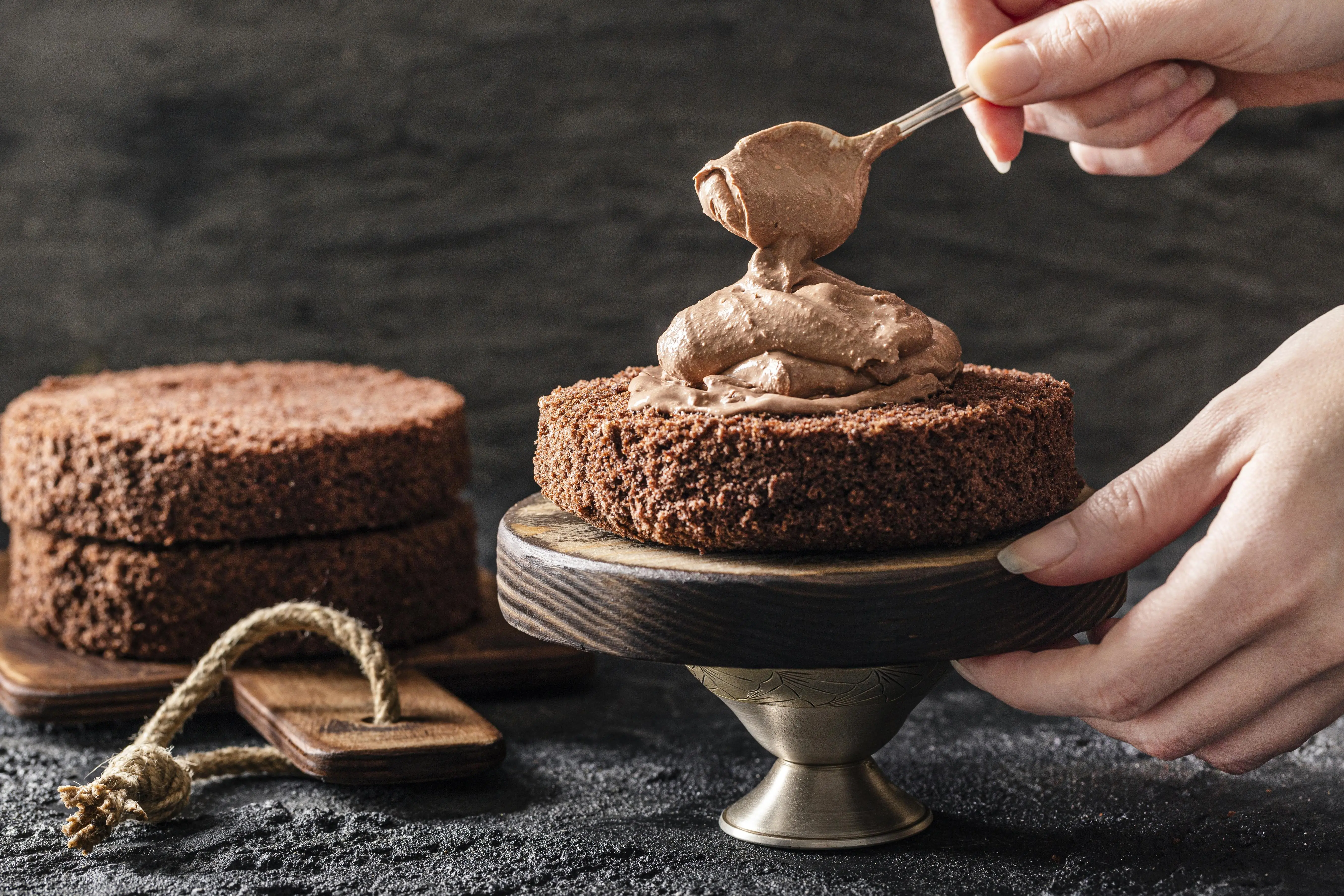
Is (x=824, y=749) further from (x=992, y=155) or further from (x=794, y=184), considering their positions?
(x=992, y=155)

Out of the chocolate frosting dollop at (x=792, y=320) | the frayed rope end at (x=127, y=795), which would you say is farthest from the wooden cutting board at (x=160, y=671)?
the chocolate frosting dollop at (x=792, y=320)

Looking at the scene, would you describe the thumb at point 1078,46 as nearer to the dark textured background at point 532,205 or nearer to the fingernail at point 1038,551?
the fingernail at point 1038,551

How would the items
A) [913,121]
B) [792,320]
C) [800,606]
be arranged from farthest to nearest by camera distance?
[913,121] < [792,320] < [800,606]

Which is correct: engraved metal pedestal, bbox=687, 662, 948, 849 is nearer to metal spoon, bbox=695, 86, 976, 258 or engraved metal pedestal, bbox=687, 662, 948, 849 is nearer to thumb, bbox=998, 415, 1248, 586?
thumb, bbox=998, 415, 1248, 586

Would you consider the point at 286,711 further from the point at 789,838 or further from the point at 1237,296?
the point at 1237,296

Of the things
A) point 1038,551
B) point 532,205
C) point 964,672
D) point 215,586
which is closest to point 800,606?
point 1038,551
